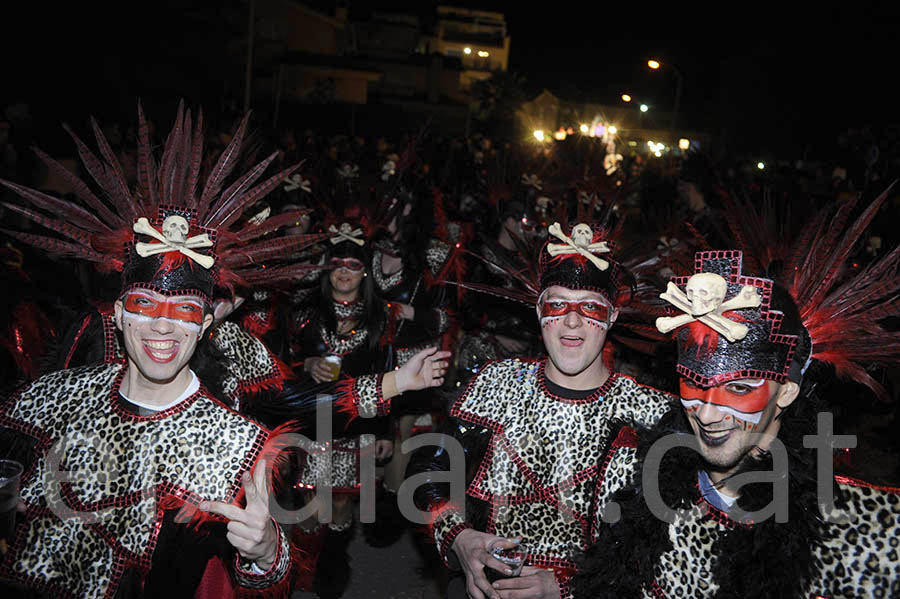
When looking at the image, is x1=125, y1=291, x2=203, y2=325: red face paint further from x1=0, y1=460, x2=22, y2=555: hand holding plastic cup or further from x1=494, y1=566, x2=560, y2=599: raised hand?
x1=494, y1=566, x2=560, y2=599: raised hand

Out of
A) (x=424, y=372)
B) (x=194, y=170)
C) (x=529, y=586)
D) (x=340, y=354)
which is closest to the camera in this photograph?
(x=529, y=586)

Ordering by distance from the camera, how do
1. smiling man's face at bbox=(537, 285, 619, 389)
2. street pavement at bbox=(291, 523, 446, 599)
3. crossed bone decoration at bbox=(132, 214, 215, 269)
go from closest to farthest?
1. crossed bone decoration at bbox=(132, 214, 215, 269)
2. smiling man's face at bbox=(537, 285, 619, 389)
3. street pavement at bbox=(291, 523, 446, 599)

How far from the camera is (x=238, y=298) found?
3.80 metres

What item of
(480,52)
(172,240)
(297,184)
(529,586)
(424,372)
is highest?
(480,52)

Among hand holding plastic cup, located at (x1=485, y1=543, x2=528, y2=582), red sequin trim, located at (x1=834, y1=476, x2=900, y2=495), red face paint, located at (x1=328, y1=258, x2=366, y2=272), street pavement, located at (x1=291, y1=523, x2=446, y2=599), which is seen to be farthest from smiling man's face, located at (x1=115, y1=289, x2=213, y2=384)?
red face paint, located at (x1=328, y1=258, x2=366, y2=272)

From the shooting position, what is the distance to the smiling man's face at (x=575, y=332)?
3.21 meters

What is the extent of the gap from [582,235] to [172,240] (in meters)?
1.75

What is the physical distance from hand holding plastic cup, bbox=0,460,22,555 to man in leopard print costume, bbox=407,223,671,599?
158 cm

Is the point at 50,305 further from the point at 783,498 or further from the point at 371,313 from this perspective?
the point at 783,498

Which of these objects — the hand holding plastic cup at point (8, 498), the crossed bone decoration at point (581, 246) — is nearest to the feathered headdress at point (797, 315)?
the crossed bone decoration at point (581, 246)

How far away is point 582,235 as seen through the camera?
3.32m

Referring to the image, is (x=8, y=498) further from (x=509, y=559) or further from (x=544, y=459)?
(x=544, y=459)

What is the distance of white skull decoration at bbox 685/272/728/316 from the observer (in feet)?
7.32

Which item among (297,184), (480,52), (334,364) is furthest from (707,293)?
(480,52)
